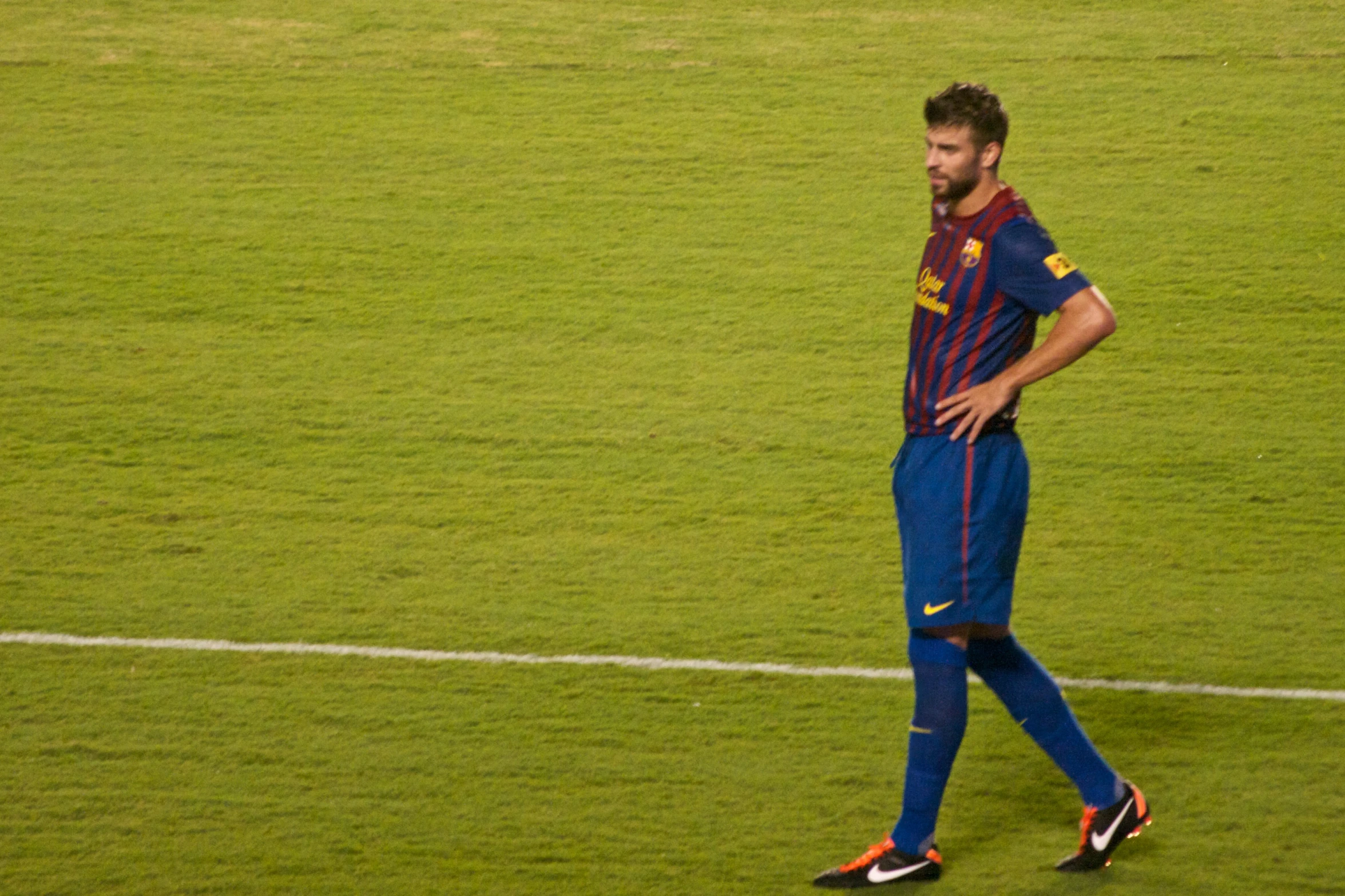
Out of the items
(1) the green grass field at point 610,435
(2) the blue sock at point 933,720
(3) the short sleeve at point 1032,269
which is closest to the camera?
(3) the short sleeve at point 1032,269

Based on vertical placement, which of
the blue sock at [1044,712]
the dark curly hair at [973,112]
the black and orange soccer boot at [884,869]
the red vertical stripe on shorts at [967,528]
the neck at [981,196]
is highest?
the dark curly hair at [973,112]

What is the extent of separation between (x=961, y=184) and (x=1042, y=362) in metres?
0.36

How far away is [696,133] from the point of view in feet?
21.7

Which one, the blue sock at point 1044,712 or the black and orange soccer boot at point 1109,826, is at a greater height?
the blue sock at point 1044,712

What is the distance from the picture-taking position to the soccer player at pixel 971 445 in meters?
2.56

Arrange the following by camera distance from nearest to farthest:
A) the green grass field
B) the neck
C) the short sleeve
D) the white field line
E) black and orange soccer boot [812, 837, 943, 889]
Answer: the short sleeve → the neck → black and orange soccer boot [812, 837, 943, 889] → the green grass field → the white field line

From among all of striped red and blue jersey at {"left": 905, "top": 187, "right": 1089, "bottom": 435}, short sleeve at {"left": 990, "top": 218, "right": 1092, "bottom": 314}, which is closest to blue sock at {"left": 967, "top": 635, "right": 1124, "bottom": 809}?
striped red and blue jersey at {"left": 905, "top": 187, "right": 1089, "bottom": 435}

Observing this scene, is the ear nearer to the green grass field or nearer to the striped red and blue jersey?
the striped red and blue jersey

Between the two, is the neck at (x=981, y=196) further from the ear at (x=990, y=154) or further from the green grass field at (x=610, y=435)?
the green grass field at (x=610, y=435)

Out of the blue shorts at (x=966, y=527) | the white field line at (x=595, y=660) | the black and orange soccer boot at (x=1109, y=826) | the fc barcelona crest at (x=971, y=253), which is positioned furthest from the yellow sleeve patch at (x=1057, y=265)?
the white field line at (x=595, y=660)

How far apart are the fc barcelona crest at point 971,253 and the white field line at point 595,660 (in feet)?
4.60

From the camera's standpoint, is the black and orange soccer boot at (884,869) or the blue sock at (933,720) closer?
the blue sock at (933,720)

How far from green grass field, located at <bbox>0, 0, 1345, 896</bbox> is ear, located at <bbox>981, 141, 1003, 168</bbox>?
4.75 ft

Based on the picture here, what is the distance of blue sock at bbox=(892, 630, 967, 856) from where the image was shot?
2740 mm
